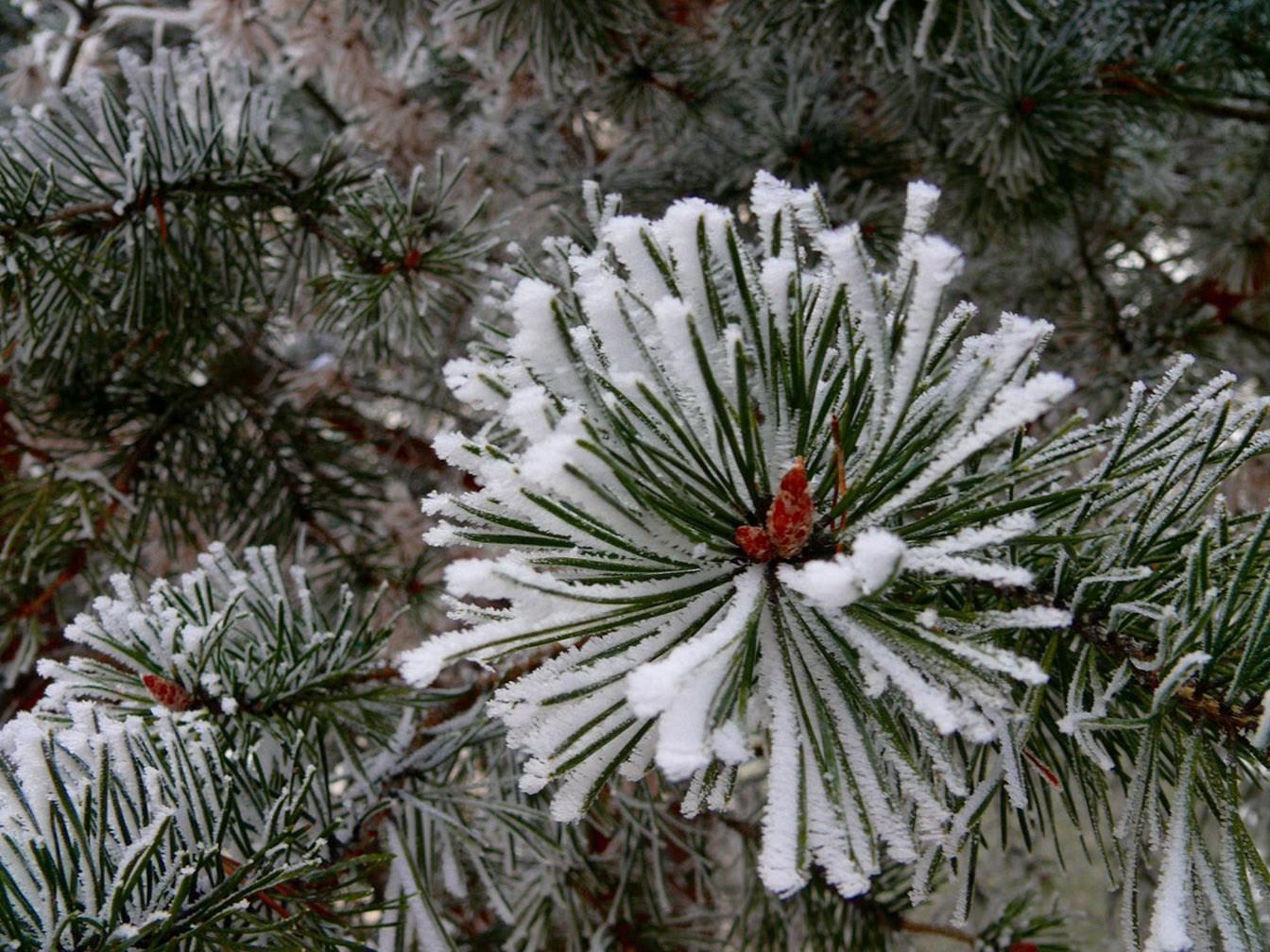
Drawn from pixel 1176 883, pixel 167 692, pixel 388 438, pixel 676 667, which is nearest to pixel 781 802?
pixel 676 667

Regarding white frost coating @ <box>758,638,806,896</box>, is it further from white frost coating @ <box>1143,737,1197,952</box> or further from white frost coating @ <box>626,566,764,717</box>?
white frost coating @ <box>1143,737,1197,952</box>

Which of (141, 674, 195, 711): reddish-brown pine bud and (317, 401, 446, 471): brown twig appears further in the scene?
(317, 401, 446, 471): brown twig

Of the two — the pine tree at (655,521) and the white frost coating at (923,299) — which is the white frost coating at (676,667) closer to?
the pine tree at (655,521)

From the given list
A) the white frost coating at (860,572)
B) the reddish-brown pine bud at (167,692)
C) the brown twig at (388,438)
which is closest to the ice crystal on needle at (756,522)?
the white frost coating at (860,572)

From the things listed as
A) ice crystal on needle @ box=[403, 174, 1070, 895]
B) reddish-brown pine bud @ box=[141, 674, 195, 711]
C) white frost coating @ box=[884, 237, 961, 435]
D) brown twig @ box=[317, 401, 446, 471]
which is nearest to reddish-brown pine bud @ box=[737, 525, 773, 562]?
ice crystal on needle @ box=[403, 174, 1070, 895]

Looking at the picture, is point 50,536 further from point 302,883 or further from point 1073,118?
point 1073,118

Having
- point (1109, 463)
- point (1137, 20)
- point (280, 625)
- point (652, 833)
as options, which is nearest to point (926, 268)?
point (1109, 463)

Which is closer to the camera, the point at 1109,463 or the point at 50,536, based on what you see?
the point at 1109,463
